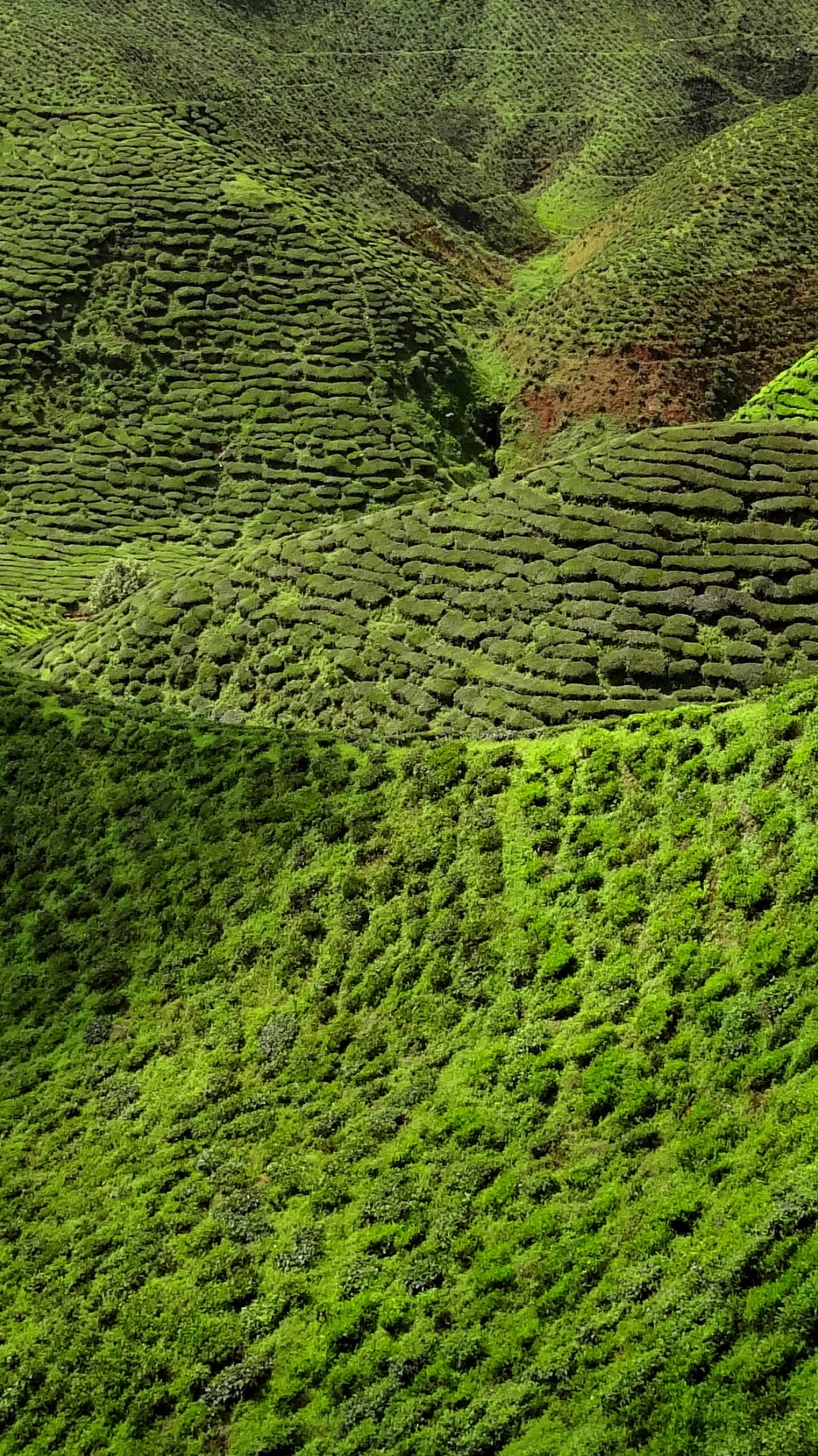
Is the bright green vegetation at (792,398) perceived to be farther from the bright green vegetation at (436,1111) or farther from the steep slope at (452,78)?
the steep slope at (452,78)

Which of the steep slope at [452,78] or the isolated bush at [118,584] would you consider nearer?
the isolated bush at [118,584]

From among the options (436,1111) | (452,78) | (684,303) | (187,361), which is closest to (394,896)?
(436,1111)

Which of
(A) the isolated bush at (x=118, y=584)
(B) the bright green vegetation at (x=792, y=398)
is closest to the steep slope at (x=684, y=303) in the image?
(B) the bright green vegetation at (x=792, y=398)

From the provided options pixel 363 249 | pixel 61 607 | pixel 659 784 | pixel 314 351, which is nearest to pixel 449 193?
pixel 363 249

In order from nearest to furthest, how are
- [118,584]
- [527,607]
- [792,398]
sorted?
[527,607], [792,398], [118,584]

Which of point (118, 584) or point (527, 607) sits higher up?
point (527, 607)

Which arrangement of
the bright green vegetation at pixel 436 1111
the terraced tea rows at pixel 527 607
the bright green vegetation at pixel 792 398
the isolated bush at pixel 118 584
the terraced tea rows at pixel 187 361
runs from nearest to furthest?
1. the bright green vegetation at pixel 436 1111
2. the terraced tea rows at pixel 527 607
3. the bright green vegetation at pixel 792 398
4. the isolated bush at pixel 118 584
5. the terraced tea rows at pixel 187 361

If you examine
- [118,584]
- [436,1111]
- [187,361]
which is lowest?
[436,1111]

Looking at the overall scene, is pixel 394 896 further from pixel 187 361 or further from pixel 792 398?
pixel 187 361
